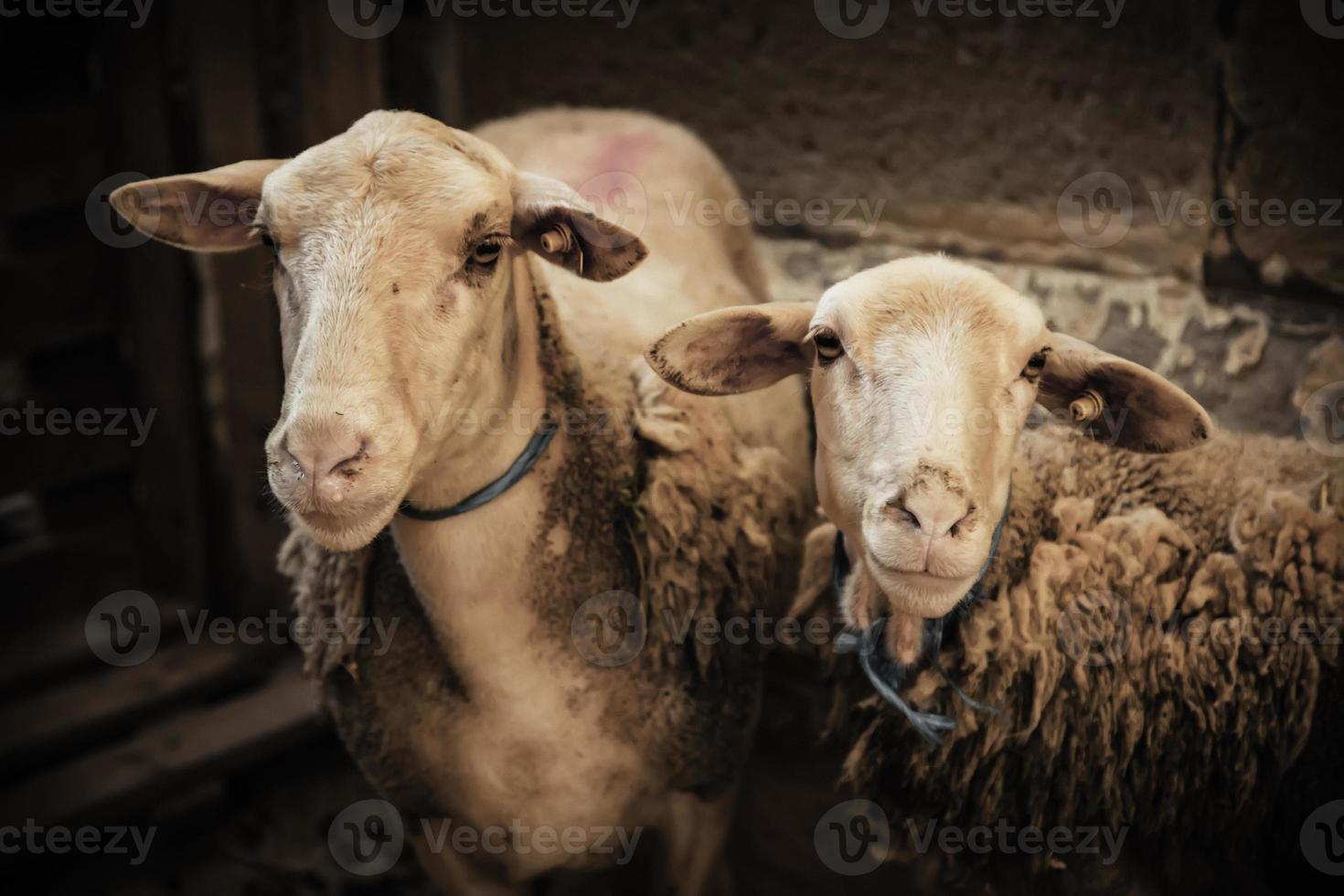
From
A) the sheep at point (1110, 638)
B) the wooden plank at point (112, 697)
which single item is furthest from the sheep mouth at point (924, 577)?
the wooden plank at point (112, 697)

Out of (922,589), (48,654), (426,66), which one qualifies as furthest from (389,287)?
(426,66)

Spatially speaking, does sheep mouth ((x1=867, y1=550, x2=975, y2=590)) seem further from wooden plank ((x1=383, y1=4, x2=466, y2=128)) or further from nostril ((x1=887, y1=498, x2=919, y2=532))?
wooden plank ((x1=383, y1=4, x2=466, y2=128))

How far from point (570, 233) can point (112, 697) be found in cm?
269

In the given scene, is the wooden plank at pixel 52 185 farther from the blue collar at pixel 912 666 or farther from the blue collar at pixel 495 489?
the blue collar at pixel 912 666

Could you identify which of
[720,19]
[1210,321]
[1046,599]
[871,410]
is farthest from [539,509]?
[720,19]

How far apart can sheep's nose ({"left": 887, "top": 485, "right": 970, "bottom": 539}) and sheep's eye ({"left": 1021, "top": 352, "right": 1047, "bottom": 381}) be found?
367 millimetres

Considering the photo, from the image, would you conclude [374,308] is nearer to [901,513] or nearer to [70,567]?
[901,513]

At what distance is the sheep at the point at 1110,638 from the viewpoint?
219cm

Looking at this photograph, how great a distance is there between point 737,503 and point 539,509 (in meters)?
0.48

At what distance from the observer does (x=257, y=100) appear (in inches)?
152

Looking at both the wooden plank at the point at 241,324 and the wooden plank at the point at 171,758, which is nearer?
the wooden plank at the point at 171,758

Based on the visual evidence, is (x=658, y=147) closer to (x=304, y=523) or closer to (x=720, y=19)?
(x=720, y=19)

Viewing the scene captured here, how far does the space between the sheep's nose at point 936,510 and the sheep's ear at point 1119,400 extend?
50 centimetres

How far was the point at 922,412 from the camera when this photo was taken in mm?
1909
